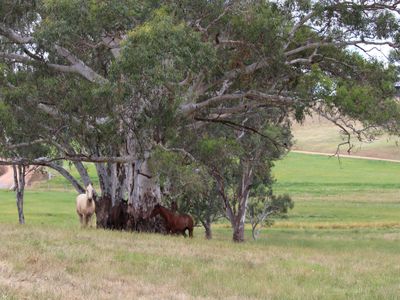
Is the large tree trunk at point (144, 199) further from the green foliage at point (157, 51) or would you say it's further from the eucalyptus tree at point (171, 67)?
the green foliage at point (157, 51)

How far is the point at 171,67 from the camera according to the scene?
15.9m

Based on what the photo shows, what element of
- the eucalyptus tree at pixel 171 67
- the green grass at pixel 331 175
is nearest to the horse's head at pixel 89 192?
the eucalyptus tree at pixel 171 67

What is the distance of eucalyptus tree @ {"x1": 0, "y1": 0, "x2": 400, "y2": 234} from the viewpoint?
1644 cm

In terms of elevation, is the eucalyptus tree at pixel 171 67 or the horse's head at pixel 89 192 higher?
the eucalyptus tree at pixel 171 67

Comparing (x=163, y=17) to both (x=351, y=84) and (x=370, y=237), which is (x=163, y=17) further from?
(x=370, y=237)

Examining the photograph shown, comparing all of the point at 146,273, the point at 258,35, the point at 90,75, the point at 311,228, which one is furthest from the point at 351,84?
the point at 311,228

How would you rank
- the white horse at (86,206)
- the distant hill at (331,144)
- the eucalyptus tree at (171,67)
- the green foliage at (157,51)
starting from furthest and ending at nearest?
the distant hill at (331,144) → the white horse at (86,206) → the eucalyptus tree at (171,67) → the green foliage at (157,51)

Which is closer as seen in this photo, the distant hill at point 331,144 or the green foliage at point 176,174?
the green foliage at point 176,174

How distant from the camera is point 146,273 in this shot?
1116 centimetres

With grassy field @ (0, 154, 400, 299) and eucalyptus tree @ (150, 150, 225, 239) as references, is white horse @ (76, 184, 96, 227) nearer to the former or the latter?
eucalyptus tree @ (150, 150, 225, 239)

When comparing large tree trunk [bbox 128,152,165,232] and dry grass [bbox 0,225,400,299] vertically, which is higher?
large tree trunk [bbox 128,152,165,232]

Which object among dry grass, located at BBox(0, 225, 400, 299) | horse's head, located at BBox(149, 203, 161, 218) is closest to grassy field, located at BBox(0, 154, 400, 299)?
dry grass, located at BBox(0, 225, 400, 299)

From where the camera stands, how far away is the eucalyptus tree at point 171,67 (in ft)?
53.9

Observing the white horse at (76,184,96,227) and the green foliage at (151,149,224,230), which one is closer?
the green foliage at (151,149,224,230)
